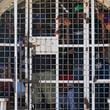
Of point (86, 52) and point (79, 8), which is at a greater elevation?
point (79, 8)

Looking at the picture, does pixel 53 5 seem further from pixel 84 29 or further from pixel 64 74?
pixel 64 74

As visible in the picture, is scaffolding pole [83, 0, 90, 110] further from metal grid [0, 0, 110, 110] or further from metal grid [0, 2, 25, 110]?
metal grid [0, 2, 25, 110]

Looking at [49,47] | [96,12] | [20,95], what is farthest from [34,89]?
[96,12]

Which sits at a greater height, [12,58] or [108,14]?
[108,14]

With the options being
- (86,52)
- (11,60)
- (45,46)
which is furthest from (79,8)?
(11,60)

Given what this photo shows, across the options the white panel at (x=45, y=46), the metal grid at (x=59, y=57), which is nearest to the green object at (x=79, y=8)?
the metal grid at (x=59, y=57)

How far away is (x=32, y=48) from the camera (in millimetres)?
7059

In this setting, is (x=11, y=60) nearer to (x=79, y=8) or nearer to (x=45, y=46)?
(x=45, y=46)

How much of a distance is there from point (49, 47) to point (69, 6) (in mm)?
739

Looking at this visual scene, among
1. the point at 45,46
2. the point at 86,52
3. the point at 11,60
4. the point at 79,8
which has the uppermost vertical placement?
the point at 79,8

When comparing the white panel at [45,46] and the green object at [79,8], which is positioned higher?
the green object at [79,8]

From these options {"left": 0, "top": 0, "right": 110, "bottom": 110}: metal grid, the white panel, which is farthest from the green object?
the white panel

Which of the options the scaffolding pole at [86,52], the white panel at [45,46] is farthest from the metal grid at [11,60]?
the scaffolding pole at [86,52]

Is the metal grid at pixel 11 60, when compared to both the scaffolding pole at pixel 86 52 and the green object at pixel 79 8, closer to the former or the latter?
the green object at pixel 79 8
